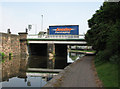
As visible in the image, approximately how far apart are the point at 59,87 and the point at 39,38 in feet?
107

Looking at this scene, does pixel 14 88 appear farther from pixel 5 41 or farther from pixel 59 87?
pixel 5 41

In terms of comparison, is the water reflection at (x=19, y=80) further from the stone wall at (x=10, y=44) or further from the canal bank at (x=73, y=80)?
the stone wall at (x=10, y=44)

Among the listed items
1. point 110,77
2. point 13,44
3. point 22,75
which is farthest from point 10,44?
point 110,77

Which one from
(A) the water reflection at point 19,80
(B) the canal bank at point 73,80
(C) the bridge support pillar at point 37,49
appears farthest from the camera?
(C) the bridge support pillar at point 37,49

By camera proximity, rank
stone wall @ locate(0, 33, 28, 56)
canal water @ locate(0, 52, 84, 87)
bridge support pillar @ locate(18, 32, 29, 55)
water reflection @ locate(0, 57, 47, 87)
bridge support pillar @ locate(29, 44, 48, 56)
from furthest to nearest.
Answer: bridge support pillar @ locate(29, 44, 48, 56), bridge support pillar @ locate(18, 32, 29, 55), stone wall @ locate(0, 33, 28, 56), canal water @ locate(0, 52, 84, 87), water reflection @ locate(0, 57, 47, 87)

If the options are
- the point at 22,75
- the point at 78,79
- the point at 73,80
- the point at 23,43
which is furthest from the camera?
the point at 23,43

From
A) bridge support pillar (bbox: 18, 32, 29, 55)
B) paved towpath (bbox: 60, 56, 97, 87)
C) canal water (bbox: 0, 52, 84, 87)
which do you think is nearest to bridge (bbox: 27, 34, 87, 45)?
bridge support pillar (bbox: 18, 32, 29, 55)

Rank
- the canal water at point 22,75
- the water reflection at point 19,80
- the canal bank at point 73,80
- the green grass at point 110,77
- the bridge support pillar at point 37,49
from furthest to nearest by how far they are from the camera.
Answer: the bridge support pillar at point 37,49, the canal water at point 22,75, the water reflection at point 19,80, the canal bank at point 73,80, the green grass at point 110,77

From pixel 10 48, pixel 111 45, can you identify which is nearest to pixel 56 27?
pixel 10 48

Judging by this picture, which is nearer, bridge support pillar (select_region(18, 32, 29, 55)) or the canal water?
the canal water

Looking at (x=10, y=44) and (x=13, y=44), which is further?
(x=13, y=44)

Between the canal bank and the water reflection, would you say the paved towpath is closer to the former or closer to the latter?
the canal bank

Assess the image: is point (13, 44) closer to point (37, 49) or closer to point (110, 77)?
point (37, 49)

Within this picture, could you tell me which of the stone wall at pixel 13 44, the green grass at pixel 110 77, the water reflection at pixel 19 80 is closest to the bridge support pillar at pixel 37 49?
the stone wall at pixel 13 44
